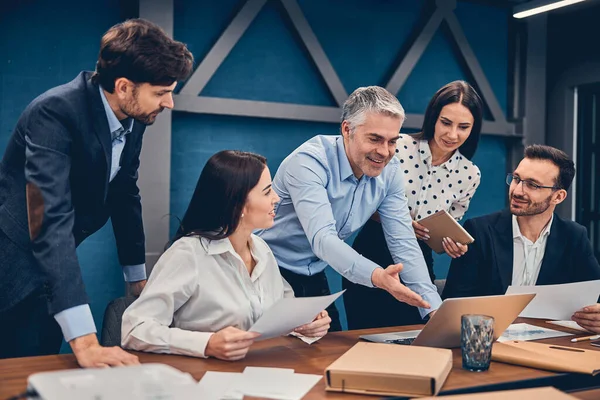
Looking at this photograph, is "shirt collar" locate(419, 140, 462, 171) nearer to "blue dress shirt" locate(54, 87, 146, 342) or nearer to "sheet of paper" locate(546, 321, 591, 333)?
"sheet of paper" locate(546, 321, 591, 333)

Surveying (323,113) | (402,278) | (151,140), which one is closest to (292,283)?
(402,278)

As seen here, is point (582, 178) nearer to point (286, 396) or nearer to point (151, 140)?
point (151, 140)

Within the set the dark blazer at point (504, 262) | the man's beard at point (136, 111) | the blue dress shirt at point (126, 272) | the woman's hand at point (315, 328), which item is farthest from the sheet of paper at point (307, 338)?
the dark blazer at point (504, 262)

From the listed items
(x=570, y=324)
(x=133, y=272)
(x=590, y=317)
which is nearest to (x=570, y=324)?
(x=570, y=324)

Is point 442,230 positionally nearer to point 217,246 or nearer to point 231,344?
point 217,246

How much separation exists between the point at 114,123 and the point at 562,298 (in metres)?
1.57

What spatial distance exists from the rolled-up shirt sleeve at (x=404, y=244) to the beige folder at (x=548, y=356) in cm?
43

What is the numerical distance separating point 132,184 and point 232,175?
0.39 m

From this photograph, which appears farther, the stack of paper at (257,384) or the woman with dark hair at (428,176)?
the woman with dark hair at (428,176)

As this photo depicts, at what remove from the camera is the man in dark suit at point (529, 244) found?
2.52 m

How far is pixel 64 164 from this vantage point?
62.8 inches

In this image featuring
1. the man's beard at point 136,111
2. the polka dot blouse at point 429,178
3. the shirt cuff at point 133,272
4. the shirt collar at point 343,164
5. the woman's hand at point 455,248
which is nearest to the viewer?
the man's beard at point 136,111

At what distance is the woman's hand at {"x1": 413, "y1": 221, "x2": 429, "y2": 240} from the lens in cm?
271

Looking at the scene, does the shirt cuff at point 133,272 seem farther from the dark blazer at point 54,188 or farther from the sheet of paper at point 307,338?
the sheet of paper at point 307,338
